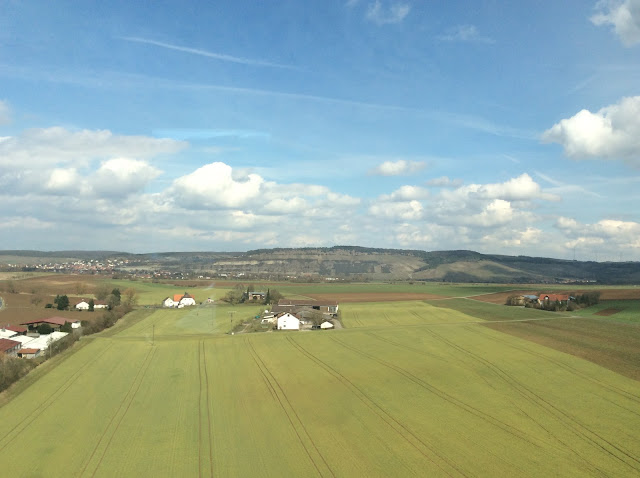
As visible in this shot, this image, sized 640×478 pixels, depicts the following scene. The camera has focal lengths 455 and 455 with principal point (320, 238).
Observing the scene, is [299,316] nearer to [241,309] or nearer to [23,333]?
A: [241,309]

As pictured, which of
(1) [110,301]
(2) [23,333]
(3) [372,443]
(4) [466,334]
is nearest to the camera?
(3) [372,443]

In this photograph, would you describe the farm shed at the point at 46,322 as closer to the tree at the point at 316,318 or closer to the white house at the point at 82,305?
the white house at the point at 82,305

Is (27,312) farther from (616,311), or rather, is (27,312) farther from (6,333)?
(616,311)

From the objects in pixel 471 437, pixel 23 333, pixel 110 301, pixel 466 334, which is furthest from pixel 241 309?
pixel 471 437

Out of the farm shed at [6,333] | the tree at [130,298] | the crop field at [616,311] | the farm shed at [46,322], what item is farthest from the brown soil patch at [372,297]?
the farm shed at [6,333]

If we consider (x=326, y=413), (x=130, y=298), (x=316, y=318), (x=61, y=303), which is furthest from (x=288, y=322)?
(x=61, y=303)
